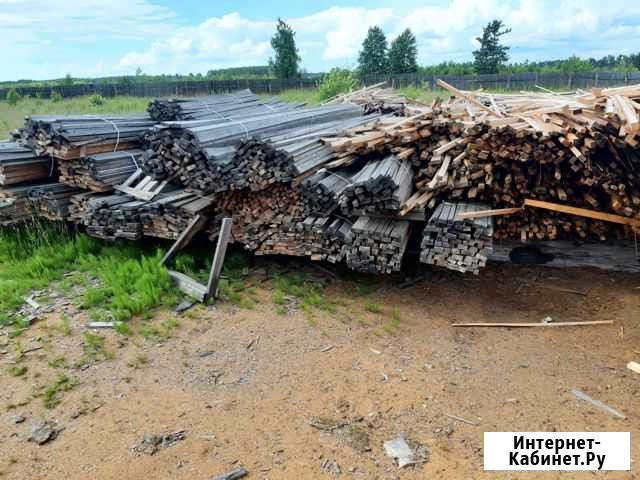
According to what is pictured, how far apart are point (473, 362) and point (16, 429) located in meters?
4.30

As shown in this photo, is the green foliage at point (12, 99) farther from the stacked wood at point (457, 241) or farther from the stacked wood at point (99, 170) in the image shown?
the stacked wood at point (457, 241)

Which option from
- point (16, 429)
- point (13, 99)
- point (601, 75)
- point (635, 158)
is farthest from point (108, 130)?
point (13, 99)

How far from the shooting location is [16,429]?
395 centimetres

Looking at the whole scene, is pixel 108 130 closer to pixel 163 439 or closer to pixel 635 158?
pixel 163 439

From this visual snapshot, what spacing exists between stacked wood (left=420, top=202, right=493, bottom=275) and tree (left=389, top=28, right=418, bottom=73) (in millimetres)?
32100

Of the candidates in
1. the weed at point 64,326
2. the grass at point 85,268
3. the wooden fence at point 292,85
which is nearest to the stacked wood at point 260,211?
the grass at point 85,268

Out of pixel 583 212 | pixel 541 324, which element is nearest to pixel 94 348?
pixel 541 324

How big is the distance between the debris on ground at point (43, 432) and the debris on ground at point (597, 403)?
461cm

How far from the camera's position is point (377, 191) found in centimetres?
508

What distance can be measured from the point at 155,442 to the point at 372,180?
3.31m

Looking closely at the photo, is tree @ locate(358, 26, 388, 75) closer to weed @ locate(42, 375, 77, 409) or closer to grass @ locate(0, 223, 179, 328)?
grass @ locate(0, 223, 179, 328)

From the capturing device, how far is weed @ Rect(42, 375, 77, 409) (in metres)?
4.26

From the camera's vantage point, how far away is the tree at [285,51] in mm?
31767

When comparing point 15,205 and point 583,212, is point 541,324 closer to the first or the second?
point 583,212
